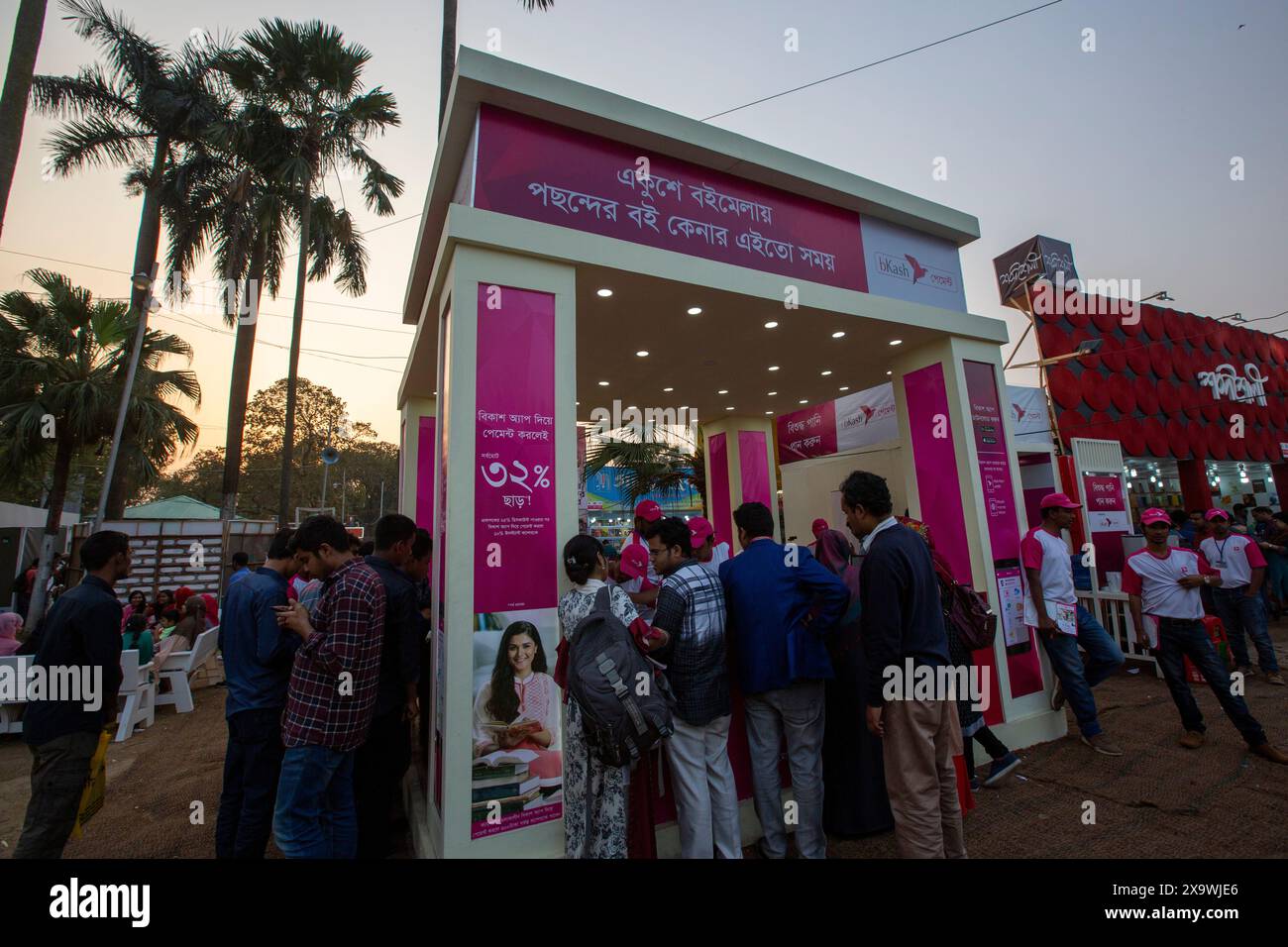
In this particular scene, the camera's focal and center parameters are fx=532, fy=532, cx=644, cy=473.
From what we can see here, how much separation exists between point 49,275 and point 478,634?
12.6 meters

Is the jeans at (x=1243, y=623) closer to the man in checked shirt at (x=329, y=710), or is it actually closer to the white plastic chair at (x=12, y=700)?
the man in checked shirt at (x=329, y=710)

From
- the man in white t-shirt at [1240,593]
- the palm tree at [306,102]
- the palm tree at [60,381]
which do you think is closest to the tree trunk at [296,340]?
the palm tree at [306,102]

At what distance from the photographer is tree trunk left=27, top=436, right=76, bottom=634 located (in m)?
8.07

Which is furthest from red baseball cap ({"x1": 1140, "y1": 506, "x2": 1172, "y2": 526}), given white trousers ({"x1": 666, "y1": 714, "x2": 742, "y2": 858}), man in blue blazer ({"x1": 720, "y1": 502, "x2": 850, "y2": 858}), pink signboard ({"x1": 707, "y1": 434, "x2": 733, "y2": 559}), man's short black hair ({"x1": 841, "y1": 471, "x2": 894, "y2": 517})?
pink signboard ({"x1": 707, "y1": 434, "x2": 733, "y2": 559})

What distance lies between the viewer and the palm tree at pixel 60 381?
8875 mm

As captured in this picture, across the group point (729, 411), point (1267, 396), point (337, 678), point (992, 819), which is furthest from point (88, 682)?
point (1267, 396)

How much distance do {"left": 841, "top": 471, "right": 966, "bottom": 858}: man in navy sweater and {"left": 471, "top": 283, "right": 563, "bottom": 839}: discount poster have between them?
1.72 meters

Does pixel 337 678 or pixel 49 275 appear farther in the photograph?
pixel 49 275

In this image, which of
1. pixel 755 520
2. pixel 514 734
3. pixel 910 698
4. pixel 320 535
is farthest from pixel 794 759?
pixel 320 535

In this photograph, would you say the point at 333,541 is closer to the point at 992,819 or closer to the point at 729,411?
the point at 992,819

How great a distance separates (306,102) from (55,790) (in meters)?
14.4

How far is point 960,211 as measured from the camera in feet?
18.6

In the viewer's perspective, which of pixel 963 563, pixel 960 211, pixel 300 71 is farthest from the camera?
pixel 300 71

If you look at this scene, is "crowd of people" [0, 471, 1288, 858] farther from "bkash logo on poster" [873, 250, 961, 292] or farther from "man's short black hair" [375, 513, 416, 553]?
"bkash logo on poster" [873, 250, 961, 292]
